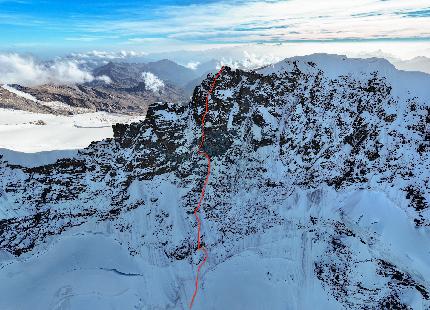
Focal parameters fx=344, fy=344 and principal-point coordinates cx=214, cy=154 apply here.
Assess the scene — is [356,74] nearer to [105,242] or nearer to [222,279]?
[222,279]

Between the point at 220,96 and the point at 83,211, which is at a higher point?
the point at 220,96

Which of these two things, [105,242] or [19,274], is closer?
[19,274]

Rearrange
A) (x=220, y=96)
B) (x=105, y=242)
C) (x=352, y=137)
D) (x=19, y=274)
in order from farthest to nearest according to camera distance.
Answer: (x=220, y=96), (x=352, y=137), (x=105, y=242), (x=19, y=274)

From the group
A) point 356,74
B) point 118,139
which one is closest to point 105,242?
point 118,139

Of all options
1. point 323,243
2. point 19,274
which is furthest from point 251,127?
point 19,274

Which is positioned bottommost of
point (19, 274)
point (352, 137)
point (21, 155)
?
point (19, 274)

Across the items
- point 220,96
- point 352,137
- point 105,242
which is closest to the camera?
point 105,242

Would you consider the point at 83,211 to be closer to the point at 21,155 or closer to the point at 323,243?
the point at 21,155
